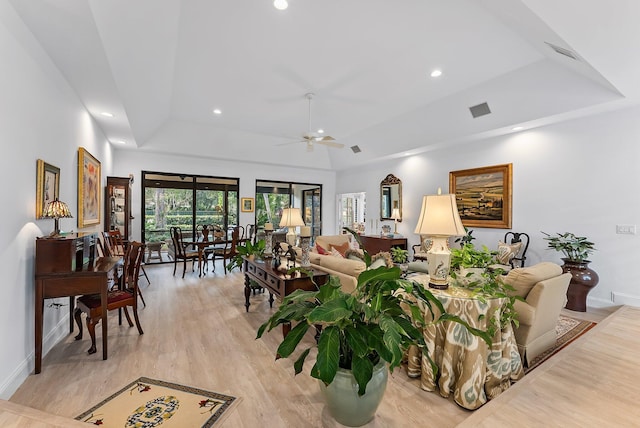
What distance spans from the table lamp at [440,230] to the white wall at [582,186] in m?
3.56

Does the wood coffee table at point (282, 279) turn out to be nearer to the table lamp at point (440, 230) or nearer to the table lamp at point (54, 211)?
the table lamp at point (440, 230)

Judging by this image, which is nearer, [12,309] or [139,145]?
[12,309]

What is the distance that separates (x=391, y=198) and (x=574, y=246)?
4.33m

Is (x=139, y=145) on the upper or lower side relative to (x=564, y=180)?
upper

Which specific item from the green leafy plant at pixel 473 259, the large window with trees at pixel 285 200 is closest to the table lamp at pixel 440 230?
the green leafy plant at pixel 473 259

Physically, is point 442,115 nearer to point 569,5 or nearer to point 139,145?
point 569,5

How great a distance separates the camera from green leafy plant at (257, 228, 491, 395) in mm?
1492

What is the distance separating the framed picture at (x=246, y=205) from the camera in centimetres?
867

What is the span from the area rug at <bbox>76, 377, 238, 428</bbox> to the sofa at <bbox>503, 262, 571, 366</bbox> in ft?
8.08

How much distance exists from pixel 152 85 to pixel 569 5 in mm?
4665

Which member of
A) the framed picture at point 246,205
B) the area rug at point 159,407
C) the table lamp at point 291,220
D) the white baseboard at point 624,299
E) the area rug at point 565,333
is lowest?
the area rug at point 159,407

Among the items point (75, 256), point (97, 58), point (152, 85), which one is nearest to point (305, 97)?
point (152, 85)

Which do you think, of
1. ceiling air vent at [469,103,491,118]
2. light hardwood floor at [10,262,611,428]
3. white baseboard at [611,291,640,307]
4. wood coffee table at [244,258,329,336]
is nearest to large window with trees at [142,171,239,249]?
light hardwood floor at [10,262,611,428]

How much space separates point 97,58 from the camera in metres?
2.68
